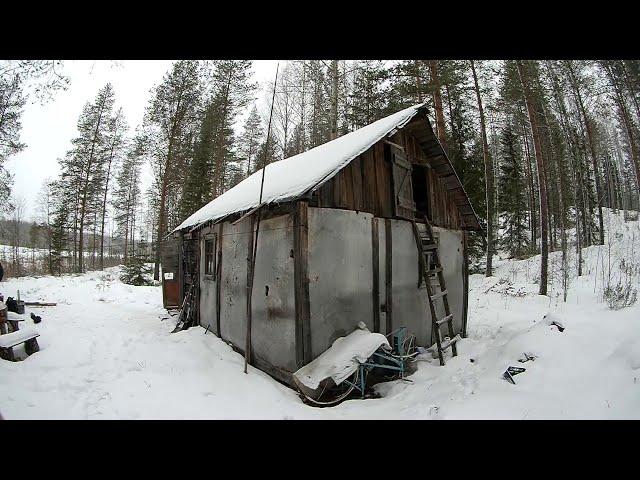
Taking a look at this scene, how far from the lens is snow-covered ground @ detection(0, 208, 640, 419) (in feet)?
11.2

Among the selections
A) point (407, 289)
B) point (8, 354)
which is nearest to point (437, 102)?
point (407, 289)

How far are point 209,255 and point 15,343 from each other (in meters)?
4.64

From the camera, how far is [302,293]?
17.5 feet

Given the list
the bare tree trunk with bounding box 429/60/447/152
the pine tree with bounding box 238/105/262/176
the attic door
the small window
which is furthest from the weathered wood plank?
the pine tree with bounding box 238/105/262/176

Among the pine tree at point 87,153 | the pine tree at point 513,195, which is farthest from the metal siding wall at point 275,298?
the pine tree at point 87,153

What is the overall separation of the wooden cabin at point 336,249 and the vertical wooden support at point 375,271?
0.02 meters

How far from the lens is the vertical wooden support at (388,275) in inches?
266

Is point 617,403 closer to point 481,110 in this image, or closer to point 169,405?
point 169,405

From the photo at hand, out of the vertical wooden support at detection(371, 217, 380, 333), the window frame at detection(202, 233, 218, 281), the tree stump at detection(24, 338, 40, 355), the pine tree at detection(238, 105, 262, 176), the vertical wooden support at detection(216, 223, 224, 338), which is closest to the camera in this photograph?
the tree stump at detection(24, 338, 40, 355)

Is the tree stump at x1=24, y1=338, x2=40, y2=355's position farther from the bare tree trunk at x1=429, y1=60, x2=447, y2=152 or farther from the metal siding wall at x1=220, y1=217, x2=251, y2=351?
the bare tree trunk at x1=429, y1=60, x2=447, y2=152

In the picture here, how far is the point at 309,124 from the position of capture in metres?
20.0

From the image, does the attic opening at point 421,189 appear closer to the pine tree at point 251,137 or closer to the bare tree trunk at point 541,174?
the bare tree trunk at point 541,174

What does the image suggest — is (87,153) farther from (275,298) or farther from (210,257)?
(275,298)

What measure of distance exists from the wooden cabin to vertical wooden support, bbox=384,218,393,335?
0.07 feet
